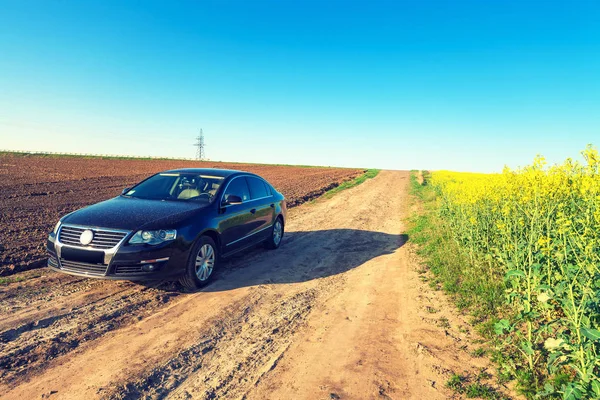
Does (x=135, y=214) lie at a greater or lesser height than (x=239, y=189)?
lesser

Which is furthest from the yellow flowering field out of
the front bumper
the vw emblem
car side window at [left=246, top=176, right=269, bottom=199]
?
the vw emblem

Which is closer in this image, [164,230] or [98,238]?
[98,238]

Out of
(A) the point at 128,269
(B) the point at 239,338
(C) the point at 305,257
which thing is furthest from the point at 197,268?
(C) the point at 305,257

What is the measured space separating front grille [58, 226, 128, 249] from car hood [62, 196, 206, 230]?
3.5 inches

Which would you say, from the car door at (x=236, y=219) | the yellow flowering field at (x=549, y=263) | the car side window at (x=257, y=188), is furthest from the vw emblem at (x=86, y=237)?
the yellow flowering field at (x=549, y=263)

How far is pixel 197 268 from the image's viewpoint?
5.47 metres

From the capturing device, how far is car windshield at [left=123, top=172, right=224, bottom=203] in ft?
21.0

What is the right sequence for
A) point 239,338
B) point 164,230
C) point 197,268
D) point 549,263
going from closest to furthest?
point 239,338
point 549,263
point 164,230
point 197,268

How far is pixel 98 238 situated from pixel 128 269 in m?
0.60

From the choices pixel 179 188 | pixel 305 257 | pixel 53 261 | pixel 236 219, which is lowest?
pixel 305 257

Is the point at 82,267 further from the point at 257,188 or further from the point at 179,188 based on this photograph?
the point at 257,188

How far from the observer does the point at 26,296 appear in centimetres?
492

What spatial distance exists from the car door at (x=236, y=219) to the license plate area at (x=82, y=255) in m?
1.85

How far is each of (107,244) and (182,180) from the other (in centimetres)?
232
